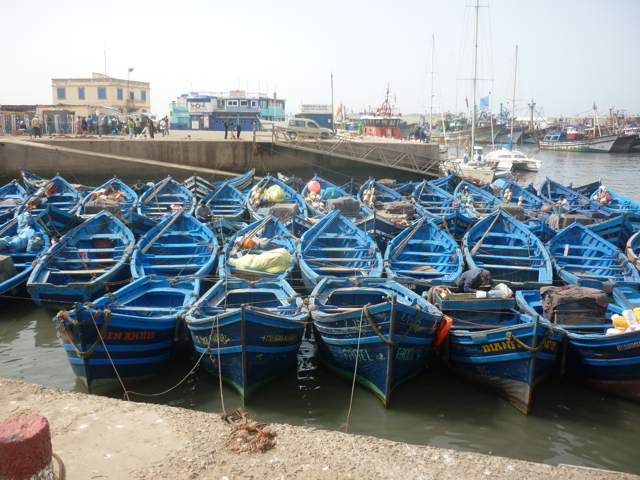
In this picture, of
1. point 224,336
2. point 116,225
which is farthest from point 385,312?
point 116,225

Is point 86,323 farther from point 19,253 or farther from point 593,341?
point 593,341

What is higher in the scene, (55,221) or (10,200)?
(10,200)

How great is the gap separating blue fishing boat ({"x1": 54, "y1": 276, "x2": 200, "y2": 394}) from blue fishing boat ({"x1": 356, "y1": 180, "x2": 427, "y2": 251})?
678 cm

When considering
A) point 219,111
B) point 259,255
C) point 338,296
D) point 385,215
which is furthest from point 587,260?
point 219,111

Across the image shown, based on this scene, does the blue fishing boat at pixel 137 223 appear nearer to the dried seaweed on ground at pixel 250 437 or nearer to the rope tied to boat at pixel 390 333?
the rope tied to boat at pixel 390 333

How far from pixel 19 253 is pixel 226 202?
9201 mm

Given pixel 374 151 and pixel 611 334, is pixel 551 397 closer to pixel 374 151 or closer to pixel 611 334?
pixel 611 334

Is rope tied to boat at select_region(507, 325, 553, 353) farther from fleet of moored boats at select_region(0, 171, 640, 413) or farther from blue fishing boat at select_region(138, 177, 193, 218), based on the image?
blue fishing boat at select_region(138, 177, 193, 218)

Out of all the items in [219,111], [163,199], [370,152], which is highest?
[219,111]

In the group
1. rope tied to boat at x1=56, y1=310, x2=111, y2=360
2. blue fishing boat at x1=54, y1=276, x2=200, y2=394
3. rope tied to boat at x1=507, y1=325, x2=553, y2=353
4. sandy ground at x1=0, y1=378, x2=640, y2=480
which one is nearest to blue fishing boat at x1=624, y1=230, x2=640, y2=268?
rope tied to boat at x1=507, y1=325, x2=553, y2=353

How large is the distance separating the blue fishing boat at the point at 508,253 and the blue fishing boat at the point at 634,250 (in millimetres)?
2379

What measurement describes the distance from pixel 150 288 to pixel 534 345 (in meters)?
7.72

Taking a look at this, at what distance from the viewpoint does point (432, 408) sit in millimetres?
8438

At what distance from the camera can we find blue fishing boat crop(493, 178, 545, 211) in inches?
810
